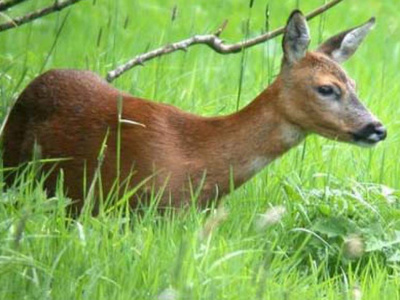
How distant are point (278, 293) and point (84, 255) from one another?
75 centimetres

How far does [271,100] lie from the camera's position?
7.33 metres

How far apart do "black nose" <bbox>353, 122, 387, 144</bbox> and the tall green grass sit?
265mm

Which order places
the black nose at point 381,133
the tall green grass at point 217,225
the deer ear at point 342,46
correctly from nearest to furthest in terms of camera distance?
the tall green grass at point 217,225 → the black nose at point 381,133 → the deer ear at point 342,46

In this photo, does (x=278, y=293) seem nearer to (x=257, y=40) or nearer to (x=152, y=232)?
(x=152, y=232)

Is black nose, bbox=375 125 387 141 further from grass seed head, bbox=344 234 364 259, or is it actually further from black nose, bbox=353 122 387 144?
grass seed head, bbox=344 234 364 259

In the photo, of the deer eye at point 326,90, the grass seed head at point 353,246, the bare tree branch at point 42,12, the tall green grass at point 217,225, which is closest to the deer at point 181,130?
the deer eye at point 326,90

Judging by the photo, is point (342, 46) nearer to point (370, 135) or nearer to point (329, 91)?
point (329, 91)

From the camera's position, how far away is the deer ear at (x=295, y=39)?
7.42m

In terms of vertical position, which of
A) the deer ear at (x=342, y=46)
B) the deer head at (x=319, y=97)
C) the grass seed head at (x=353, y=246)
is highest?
the deer ear at (x=342, y=46)

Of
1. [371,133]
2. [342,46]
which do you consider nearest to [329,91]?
[371,133]

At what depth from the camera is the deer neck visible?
719 cm

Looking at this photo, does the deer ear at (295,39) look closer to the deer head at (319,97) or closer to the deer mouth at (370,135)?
the deer head at (319,97)

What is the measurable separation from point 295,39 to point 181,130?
717 millimetres

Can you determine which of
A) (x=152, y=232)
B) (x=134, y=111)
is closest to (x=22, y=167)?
(x=134, y=111)
